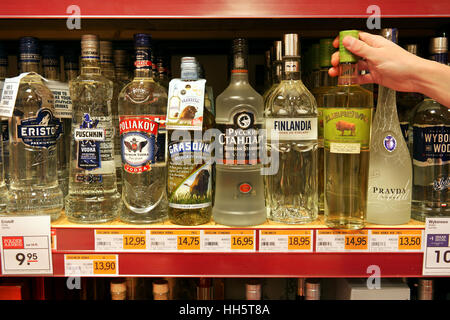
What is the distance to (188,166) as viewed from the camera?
0.97m

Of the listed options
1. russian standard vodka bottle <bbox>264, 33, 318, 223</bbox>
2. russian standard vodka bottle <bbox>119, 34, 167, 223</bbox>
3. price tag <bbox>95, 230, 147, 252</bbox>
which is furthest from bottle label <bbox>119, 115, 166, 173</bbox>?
russian standard vodka bottle <bbox>264, 33, 318, 223</bbox>

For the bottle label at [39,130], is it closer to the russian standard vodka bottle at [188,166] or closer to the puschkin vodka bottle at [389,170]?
the russian standard vodka bottle at [188,166]

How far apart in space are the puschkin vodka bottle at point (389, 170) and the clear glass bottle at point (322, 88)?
14 cm

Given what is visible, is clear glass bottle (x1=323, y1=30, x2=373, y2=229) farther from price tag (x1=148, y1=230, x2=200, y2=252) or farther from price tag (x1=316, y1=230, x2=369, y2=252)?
price tag (x1=148, y1=230, x2=200, y2=252)

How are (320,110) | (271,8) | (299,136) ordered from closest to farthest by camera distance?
(271,8) → (299,136) → (320,110)

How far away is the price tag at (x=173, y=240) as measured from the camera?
2.92 feet

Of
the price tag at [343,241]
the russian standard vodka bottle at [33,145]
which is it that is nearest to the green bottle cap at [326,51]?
the price tag at [343,241]

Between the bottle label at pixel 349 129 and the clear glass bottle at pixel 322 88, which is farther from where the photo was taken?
the clear glass bottle at pixel 322 88

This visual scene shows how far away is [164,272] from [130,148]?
1.03 feet

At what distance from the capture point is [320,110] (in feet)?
3.46

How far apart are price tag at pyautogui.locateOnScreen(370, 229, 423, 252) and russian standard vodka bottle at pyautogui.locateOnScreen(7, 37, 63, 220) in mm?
786

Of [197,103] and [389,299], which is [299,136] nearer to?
[197,103]

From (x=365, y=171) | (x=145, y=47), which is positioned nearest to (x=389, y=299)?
(x=365, y=171)

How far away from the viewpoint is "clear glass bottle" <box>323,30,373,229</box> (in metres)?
0.89
